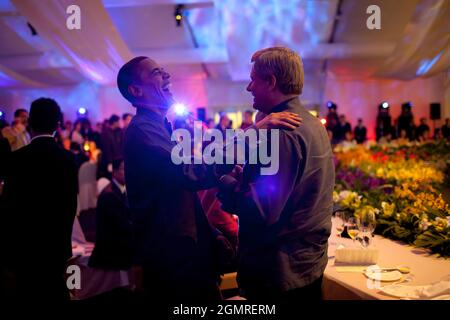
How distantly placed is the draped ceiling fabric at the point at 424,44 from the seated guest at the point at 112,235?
3157 mm

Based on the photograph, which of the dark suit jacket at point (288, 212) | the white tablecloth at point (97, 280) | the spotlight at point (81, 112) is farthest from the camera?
the spotlight at point (81, 112)

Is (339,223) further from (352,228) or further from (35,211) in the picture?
(35,211)

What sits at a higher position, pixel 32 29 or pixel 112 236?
pixel 32 29

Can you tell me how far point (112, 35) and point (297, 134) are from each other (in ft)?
16.9

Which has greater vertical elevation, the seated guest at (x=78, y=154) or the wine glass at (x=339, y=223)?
the seated guest at (x=78, y=154)

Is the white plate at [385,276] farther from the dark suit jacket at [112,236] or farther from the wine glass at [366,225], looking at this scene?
the dark suit jacket at [112,236]

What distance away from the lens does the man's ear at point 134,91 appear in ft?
5.99

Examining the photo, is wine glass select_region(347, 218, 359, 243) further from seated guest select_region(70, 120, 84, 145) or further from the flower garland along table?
seated guest select_region(70, 120, 84, 145)

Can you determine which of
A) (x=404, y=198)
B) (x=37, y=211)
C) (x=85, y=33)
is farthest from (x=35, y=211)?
(x=85, y=33)

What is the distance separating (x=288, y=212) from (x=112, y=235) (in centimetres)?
213

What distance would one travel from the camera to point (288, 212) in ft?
5.12

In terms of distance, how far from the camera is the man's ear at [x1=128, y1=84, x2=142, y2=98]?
183 cm

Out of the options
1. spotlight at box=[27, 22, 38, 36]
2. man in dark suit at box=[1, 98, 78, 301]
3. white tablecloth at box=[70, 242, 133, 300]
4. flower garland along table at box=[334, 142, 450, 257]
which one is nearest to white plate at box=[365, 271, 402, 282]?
flower garland along table at box=[334, 142, 450, 257]

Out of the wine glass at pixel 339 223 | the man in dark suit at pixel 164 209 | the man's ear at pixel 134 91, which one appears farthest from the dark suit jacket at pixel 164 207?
the wine glass at pixel 339 223
